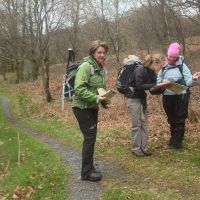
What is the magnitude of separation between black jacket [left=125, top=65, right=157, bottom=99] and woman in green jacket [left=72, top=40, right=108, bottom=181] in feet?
3.94

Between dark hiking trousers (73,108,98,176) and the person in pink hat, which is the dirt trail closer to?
dark hiking trousers (73,108,98,176)

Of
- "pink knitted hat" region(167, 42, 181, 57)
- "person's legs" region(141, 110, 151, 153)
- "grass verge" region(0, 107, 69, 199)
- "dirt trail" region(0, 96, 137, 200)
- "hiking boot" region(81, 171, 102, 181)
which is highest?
"pink knitted hat" region(167, 42, 181, 57)

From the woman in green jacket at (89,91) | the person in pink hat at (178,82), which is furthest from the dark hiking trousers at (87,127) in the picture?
the person in pink hat at (178,82)

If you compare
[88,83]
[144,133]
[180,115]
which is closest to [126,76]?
[144,133]

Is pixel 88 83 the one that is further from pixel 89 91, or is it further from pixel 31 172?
pixel 31 172

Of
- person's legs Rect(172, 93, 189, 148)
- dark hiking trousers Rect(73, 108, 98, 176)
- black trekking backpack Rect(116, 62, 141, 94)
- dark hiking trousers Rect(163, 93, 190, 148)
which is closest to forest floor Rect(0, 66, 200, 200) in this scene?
person's legs Rect(172, 93, 189, 148)

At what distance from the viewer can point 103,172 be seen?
8148 millimetres

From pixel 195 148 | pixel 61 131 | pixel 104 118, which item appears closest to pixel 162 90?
pixel 195 148

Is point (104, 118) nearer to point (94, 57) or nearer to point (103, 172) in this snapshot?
point (103, 172)

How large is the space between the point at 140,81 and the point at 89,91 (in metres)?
1.65

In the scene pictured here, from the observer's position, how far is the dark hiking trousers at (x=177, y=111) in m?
8.87

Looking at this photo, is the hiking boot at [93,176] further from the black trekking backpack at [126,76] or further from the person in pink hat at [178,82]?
the person in pink hat at [178,82]

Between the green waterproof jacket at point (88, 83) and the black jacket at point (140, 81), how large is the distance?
1.24 m

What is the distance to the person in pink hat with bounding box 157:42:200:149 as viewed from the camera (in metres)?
8.62
